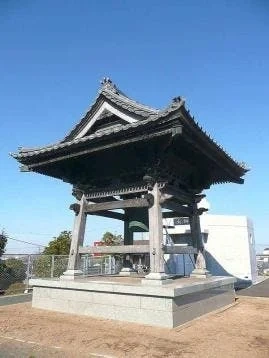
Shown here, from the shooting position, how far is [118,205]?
12742 millimetres

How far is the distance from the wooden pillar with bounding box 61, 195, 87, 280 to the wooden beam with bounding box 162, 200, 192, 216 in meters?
3.72

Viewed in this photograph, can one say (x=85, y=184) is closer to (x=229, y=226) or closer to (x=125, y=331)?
(x=125, y=331)

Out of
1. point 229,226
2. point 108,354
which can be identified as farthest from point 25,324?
point 229,226

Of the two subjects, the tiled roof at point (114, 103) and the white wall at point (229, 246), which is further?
the white wall at point (229, 246)

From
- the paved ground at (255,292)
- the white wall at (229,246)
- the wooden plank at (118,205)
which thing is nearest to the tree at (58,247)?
the white wall at (229,246)

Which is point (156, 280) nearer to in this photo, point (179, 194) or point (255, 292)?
point (179, 194)

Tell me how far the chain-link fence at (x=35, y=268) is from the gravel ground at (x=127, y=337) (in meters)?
9.11

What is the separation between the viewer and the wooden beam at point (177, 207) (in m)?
12.4

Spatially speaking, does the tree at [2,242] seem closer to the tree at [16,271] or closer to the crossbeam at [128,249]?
the tree at [16,271]

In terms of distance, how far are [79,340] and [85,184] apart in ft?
24.2

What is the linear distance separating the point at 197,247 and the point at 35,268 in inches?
455

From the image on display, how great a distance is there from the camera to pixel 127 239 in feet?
51.6

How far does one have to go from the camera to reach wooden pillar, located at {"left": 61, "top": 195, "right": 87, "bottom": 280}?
13250 millimetres

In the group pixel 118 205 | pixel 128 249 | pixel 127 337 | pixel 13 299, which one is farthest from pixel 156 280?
pixel 13 299
